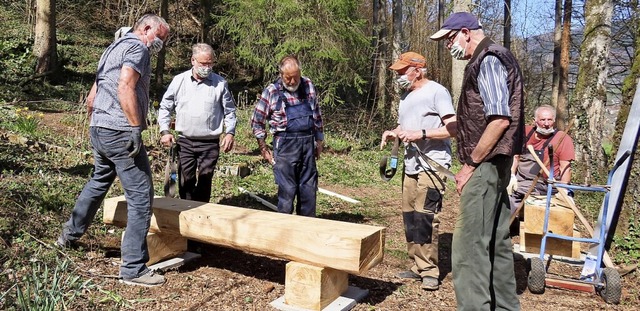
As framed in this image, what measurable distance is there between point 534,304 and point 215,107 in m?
3.21

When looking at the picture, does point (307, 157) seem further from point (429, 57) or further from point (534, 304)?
point (429, 57)

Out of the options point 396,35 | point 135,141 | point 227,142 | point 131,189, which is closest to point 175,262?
point 131,189

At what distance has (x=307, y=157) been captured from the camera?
196 inches

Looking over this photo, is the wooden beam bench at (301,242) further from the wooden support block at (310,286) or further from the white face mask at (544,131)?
the white face mask at (544,131)

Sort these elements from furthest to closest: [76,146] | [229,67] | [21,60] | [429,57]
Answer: [229,67] < [429,57] < [21,60] < [76,146]

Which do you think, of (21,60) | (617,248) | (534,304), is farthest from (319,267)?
(21,60)

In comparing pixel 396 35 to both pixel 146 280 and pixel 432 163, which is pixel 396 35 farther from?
pixel 146 280

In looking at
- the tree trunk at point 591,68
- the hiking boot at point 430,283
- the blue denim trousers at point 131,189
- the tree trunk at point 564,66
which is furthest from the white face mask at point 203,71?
the tree trunk at point 564,66

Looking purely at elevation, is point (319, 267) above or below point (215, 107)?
below

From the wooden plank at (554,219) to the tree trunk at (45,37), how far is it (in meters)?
12.5

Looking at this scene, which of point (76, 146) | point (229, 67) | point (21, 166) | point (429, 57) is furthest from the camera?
point (229, 67)

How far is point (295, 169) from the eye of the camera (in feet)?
16.3

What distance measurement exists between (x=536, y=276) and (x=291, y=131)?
94.2 inches

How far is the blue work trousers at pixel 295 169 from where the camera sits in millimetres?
4906
